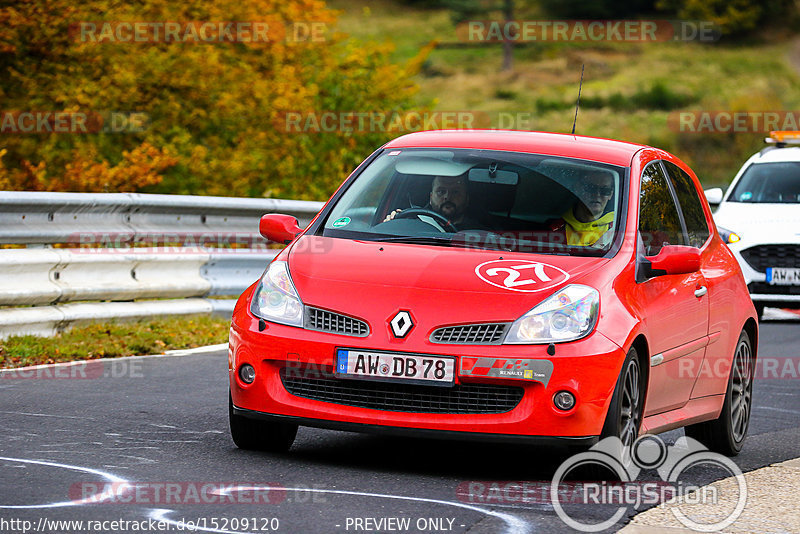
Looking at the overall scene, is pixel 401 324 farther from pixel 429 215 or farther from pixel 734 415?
pixel 734 415

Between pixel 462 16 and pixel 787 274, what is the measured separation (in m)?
107

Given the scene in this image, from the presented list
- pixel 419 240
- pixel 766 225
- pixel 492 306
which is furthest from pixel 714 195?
pixel 492 306

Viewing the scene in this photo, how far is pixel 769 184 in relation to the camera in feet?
55.6

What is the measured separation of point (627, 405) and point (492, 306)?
2.72 ft

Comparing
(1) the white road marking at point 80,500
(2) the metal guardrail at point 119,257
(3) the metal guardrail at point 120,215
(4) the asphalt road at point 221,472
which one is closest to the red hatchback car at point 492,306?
(4) the asphalt road at point 221,472

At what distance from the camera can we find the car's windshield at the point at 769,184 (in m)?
16.7

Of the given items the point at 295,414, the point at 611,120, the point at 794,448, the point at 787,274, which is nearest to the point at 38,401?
the point at 295,414

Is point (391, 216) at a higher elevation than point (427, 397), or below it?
higher

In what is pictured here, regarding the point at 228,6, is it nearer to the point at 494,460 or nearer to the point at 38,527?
the point at 494,460

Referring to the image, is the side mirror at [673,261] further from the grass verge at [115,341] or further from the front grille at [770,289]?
the front grille at [770,289]

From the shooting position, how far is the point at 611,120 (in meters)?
81.0

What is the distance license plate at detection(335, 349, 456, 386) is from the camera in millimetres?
6086

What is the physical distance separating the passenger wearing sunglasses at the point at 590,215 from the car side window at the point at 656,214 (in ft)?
0.62

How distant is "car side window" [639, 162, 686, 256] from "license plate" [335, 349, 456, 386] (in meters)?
1.50
